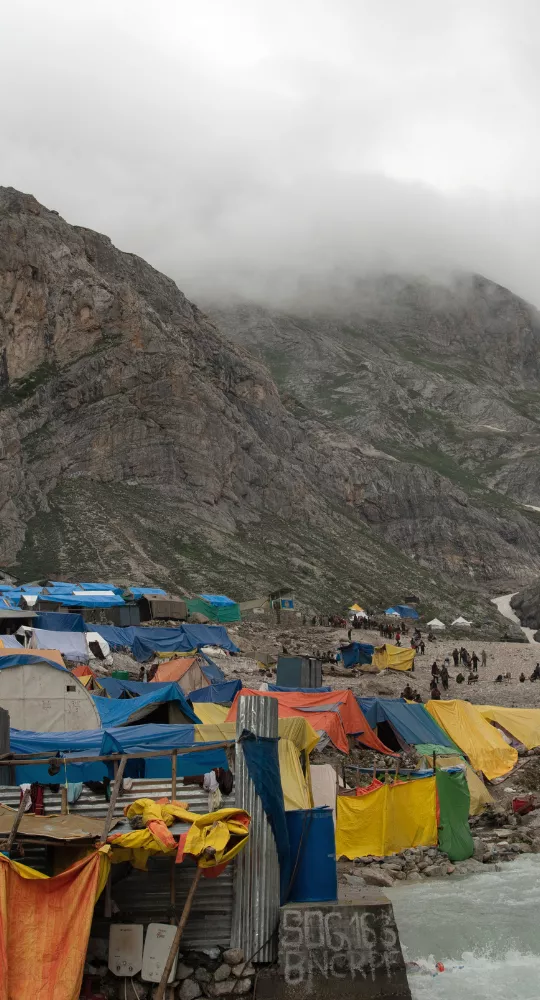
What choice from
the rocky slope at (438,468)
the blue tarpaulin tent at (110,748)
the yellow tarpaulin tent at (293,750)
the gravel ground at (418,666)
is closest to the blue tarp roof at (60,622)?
the gravel ground at (418,666)

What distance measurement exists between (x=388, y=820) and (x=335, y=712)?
5.41 metres

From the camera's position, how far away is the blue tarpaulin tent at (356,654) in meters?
49.4

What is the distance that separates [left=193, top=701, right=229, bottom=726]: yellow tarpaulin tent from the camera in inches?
917

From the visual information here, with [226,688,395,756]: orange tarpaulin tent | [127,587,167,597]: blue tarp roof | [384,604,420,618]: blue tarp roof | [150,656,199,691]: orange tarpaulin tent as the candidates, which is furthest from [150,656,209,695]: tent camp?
[384,604,420,618]: blue tarp roof

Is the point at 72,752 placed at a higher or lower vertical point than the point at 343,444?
lower

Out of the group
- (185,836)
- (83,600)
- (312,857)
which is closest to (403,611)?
(83,600)

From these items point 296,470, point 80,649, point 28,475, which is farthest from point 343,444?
point 80,649

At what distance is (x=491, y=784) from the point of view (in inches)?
1023

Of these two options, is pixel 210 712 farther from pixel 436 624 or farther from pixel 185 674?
pixel 436 624

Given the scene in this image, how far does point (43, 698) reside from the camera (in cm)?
2270

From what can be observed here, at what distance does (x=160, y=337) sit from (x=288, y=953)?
326ft

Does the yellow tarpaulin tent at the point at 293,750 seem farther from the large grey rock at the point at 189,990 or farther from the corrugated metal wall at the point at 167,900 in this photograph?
the large grey rock at the point at 189,990

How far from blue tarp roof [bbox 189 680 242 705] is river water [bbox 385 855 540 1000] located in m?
11.9

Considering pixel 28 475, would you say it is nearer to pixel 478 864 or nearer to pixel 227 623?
pixel 227 623
